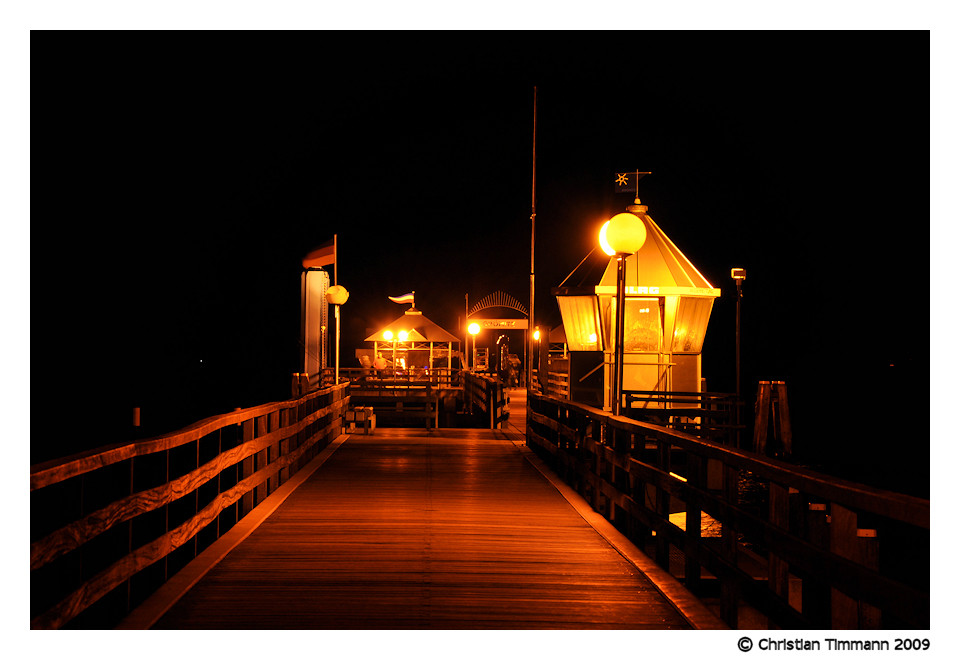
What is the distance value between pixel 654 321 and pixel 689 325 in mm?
667

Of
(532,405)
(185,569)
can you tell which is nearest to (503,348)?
(532,405)

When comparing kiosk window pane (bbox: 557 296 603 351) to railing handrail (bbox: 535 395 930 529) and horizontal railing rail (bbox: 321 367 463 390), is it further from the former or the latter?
railing handrail (bbox: 535 395 930 529)

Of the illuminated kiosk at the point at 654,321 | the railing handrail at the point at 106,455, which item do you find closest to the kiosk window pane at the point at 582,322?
the illuminated kiosk at the point at 654,321

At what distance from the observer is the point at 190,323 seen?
65.4 m

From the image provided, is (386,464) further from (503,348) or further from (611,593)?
(503,348)

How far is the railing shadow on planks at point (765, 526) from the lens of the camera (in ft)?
12.2

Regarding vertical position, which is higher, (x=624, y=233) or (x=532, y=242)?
(x=532, y=242)

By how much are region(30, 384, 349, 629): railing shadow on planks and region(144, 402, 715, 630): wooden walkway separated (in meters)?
0.39

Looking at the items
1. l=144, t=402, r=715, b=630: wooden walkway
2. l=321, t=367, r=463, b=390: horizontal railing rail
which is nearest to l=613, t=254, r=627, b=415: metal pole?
l=144, t=402, r=715, b=630: wooden walkway

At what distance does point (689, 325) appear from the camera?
17.7m

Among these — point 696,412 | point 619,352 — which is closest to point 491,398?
point 696,412

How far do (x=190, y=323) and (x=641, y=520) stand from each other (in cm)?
6187

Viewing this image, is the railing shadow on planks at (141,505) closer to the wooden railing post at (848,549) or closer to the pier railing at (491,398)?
the wooden railing post at (848,549)

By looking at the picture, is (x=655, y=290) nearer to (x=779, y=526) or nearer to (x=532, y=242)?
(x=532, y=242)
